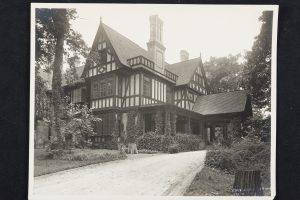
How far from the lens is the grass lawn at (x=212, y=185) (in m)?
3.83

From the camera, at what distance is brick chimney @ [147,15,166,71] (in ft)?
13.0

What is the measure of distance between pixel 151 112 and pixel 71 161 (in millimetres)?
1219

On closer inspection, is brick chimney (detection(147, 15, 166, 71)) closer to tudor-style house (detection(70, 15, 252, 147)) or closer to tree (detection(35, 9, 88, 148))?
tudor-style house (detection(70, 15, 252, 147))

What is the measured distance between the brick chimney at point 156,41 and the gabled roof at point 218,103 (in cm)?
81

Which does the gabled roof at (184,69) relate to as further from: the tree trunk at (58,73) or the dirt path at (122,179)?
the tree trunk at (58,73)

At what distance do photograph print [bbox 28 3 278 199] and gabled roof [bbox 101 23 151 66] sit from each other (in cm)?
2

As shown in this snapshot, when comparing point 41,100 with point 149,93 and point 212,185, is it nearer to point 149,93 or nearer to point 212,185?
point 149,93

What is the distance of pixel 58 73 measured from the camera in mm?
4258

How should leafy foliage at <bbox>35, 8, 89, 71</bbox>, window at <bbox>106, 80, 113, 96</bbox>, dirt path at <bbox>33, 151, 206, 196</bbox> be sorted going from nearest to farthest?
dirt path at <bbox>33, 151, 206, 196</bbox>, leafy foliage at <bbox>35, 8, 89, 71</bbox>, window at <bbox>106, 80, 113, 96</bbox>

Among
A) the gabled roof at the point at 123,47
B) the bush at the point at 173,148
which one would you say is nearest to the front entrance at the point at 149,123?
the bush at the point at 173,148

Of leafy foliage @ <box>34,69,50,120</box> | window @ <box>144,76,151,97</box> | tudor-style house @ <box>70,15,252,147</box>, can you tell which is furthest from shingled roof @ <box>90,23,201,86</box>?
leafy foliage @ <box>34,69,50,120</box>

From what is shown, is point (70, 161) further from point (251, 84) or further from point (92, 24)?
point (251, 84)

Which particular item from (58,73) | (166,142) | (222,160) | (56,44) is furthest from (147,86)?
(222,160)

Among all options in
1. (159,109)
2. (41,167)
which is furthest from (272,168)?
(41,167)
